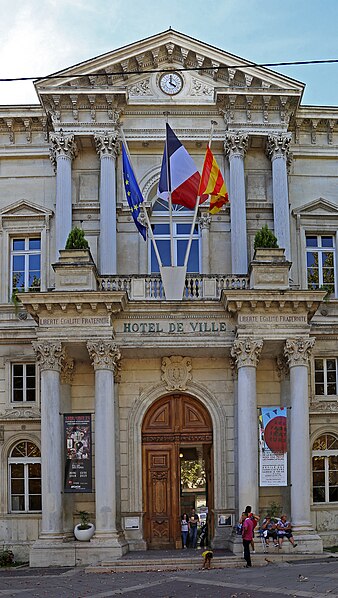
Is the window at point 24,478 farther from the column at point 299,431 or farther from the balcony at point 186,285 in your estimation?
the column at point 299,431

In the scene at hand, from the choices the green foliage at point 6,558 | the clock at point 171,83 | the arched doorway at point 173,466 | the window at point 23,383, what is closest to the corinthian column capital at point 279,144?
the clock at point 171,83

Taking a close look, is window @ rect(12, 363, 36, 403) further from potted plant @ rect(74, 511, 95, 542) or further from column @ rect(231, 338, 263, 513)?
column @ rect(231, 338, 263, 513)

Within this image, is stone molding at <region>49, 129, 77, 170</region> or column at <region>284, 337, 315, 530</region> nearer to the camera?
column at <region>284, 337, 315, 530</region>

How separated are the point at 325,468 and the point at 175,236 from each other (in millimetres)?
8856

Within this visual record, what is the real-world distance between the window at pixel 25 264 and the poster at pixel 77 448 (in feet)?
17.6

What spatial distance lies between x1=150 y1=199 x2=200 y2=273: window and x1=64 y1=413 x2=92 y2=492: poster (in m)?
5.86

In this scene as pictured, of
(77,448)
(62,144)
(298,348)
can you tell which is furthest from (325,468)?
(62,144)

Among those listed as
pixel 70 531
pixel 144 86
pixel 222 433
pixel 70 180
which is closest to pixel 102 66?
pixel 144 86

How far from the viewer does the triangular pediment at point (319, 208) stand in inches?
1152

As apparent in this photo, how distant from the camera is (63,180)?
2800cm

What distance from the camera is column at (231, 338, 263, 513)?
24.7m

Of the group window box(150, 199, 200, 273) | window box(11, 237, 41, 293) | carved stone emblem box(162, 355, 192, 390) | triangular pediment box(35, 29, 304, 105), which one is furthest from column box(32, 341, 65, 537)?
triangular pediment box(35, 29, 304, 105)

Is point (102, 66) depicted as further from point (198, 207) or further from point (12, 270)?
point (12, 270)

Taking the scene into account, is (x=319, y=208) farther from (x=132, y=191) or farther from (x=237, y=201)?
(x=132, y=191)
